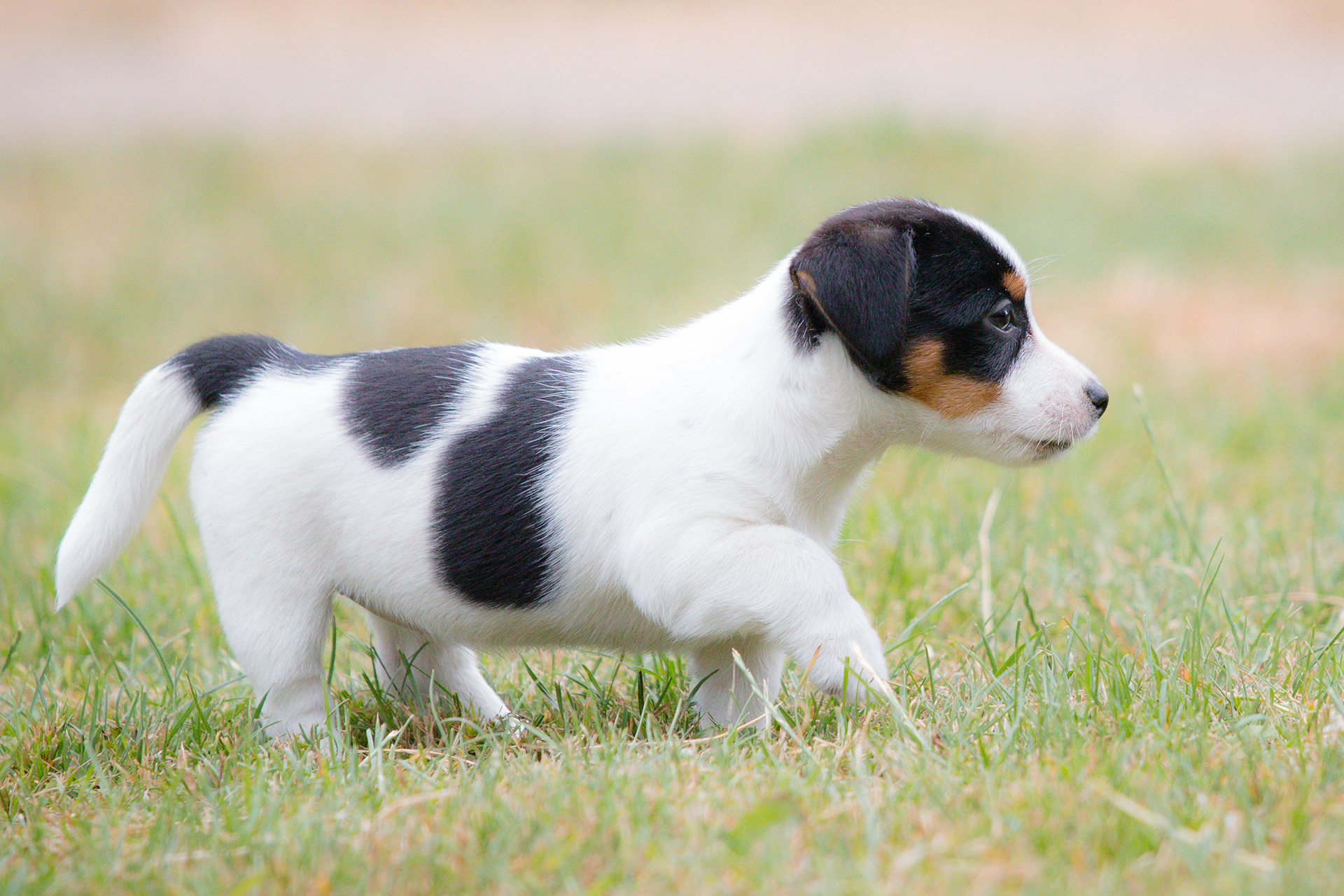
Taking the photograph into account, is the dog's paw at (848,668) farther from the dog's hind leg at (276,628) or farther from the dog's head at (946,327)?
the dog's hind leg at (276,628)

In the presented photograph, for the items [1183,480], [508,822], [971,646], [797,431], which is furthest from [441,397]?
[1183,480]

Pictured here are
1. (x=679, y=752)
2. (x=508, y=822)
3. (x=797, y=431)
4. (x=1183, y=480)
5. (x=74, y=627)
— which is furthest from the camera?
(x=1183, y=480)

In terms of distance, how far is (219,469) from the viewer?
9.48ft

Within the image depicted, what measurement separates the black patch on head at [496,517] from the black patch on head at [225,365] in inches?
20.9

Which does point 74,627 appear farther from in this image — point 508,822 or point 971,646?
point 971,646

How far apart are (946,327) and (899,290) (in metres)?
0.19

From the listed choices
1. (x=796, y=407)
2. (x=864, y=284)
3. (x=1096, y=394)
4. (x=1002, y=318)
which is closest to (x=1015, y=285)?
(x=1002, y=318)

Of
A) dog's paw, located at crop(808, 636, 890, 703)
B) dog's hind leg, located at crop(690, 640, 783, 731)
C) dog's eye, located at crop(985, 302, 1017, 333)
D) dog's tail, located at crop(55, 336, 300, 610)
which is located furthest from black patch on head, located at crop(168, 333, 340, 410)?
dog's eye, located at crop(985, 302, 1017, 333)

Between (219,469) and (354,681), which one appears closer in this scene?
(219,469)

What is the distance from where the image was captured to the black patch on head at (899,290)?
2584 millimetres

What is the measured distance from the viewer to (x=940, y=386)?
274 centimetres

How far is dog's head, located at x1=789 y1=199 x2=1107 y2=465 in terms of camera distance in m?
2.59

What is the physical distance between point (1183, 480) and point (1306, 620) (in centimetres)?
158

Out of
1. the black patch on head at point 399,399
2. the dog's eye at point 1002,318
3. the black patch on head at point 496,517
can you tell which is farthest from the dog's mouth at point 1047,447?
the black patch on head at point 399,399
